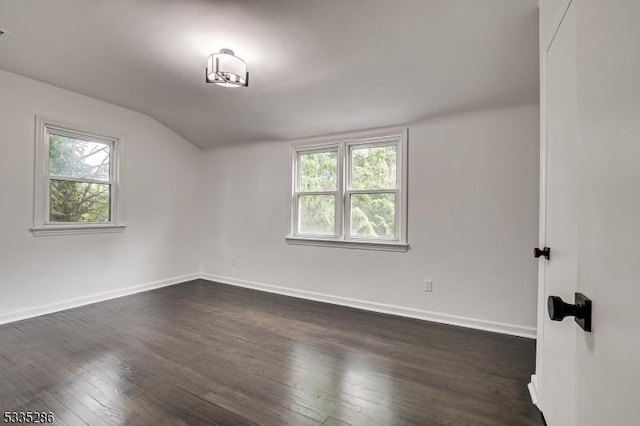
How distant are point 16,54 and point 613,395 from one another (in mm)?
4403

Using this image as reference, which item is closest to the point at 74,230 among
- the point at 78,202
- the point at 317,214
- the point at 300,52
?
the point at 78,202

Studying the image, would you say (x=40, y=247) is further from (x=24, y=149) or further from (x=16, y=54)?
(x=16, y=54)

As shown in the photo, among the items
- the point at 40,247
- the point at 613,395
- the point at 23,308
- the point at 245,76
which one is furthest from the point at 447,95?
the point at 23,308

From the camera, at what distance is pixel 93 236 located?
380cm

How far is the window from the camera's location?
3596 millimetres

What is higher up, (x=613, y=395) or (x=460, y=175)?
(x=460, y=175)

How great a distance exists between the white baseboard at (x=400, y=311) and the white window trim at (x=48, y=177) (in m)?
1.88

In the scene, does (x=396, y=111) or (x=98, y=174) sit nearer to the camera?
(x=396, y=111)

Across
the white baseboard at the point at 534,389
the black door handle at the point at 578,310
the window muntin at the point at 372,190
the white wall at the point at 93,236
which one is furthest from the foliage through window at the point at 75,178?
the white baseboard at the point at 534,389

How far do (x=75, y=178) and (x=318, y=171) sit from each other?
3.00 metres

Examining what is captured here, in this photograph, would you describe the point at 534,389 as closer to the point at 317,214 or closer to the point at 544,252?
the point at 544,252

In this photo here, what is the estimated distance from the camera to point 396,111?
3285 mm

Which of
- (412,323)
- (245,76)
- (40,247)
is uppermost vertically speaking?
(245,76)

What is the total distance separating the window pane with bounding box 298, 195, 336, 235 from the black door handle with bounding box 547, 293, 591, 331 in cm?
329
